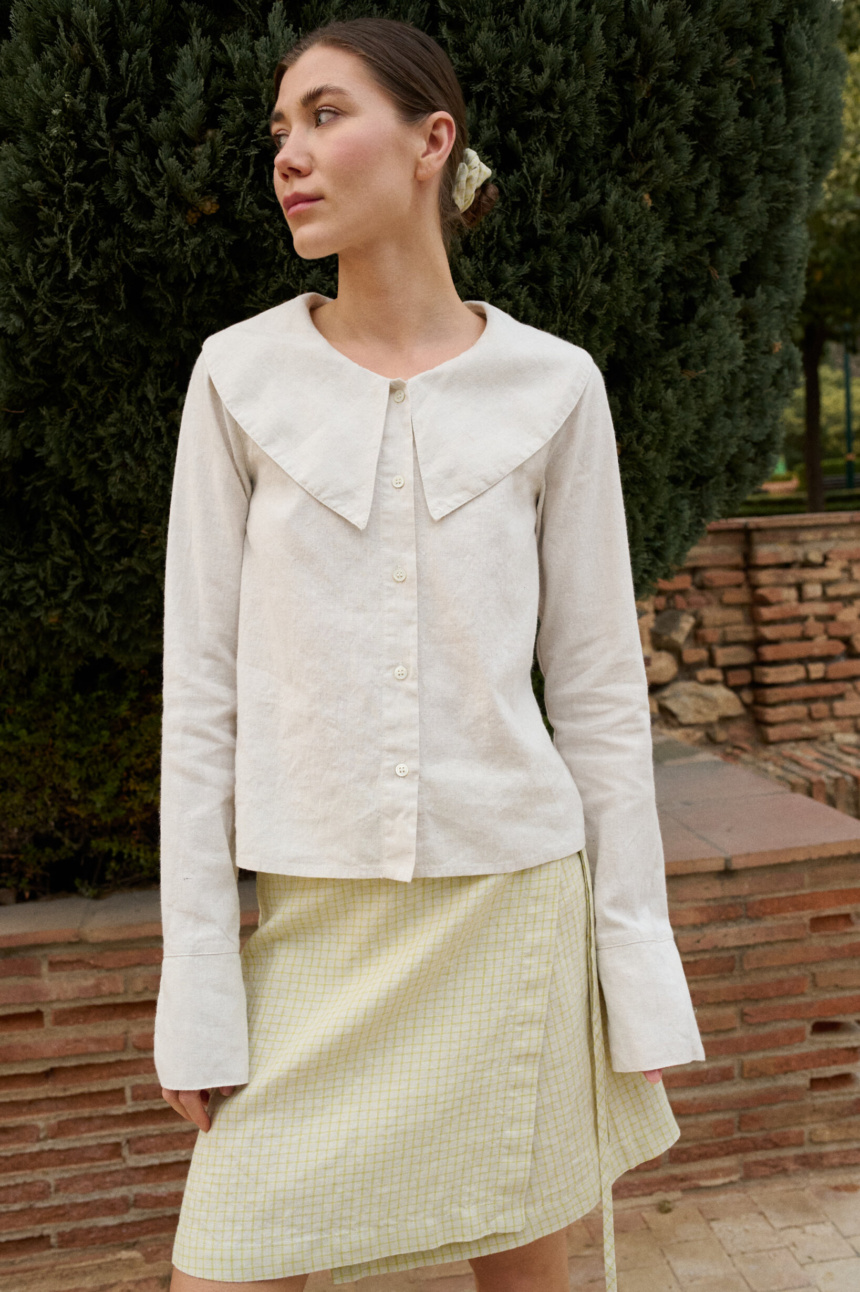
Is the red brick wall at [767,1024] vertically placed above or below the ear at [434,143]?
below

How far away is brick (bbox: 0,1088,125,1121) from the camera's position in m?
2.35

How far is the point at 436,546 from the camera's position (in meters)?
1.44

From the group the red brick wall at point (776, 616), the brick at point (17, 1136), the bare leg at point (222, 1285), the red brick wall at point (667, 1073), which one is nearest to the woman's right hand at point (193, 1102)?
the bare leg at point (222, 1285)

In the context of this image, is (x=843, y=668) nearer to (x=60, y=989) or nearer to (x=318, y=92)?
(x=60, y=989)

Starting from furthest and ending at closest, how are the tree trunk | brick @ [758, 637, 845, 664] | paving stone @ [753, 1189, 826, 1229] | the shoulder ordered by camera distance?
1. the tree trunk
2. brick @ [758, 637, 845, 664]
3. paving stone @ [753, 1189, 826, 1229]
4. the shoulder

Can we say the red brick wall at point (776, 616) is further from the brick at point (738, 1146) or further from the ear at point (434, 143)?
the ear at point (434, 143)

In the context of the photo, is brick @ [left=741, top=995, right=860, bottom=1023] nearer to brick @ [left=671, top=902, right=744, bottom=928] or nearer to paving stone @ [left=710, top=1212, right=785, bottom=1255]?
brick @ [left=671, top=902, right=744, bottom=928]

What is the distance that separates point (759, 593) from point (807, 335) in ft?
27.9

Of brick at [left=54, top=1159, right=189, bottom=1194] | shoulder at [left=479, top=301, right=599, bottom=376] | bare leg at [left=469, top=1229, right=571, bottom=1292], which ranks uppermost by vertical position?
shoulder at [left=479, top=301, right=599, bottom=376]

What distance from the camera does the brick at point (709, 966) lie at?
103 inches

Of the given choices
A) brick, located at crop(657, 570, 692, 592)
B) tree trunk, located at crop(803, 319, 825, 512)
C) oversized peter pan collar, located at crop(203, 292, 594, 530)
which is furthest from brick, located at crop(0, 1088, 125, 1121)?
tree trunk, located at crop(803, 319, 825, 512)

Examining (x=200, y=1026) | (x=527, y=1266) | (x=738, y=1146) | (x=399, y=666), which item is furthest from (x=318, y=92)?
(x=738, y=1146)

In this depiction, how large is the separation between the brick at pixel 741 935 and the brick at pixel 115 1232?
134 cm

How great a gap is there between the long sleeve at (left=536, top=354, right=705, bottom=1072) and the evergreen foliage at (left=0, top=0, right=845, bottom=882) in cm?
73
